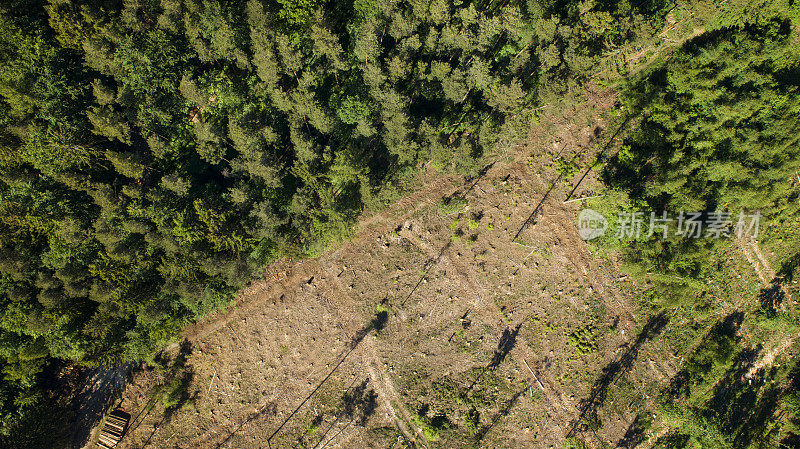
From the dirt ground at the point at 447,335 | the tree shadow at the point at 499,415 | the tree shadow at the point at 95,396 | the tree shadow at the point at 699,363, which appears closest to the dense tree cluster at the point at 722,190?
the tree shadow at the point at 699,363

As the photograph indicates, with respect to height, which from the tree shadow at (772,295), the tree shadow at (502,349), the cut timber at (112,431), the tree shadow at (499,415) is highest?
the tree shadow at (772,295)

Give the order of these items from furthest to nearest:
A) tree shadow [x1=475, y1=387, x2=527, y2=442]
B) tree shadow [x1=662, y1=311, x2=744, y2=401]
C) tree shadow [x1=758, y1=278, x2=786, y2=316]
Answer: tree shadow [x1=758, y1=278, x2=786, y2=316], tree shadow [x1=662, y1=311, x2=744, y2=401], tree shadow [x1=475, y1=387, x2=527, y2=442]

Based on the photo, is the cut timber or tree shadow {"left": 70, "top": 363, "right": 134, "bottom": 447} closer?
the cut timber

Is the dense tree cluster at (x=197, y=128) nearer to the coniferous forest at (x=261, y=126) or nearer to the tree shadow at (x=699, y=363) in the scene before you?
the coniferous forest at (x=261, y=126)

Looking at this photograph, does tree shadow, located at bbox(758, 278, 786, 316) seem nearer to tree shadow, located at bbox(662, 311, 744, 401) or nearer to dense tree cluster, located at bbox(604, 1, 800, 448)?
dense tree cluster, located at bbox(604, 1, 800, 448)

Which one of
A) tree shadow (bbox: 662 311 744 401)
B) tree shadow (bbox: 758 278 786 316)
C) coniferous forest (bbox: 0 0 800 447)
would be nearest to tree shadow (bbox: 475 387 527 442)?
tree shadow (bbox: 662 311 744 401)

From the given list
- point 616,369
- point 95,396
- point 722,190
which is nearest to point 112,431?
point 95,396
